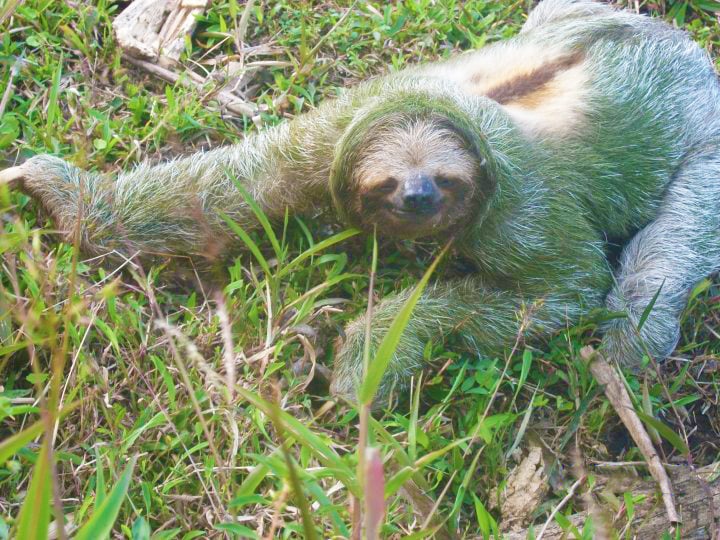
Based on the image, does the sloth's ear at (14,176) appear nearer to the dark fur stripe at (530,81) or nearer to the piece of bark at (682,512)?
the dark fur stripe at (530,81)

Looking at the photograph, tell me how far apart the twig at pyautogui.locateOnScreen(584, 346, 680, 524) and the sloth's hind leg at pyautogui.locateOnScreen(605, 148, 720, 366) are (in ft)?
0.72

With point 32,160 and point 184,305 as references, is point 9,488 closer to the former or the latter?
point 184,305

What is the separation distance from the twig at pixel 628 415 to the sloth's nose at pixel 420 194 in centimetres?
133

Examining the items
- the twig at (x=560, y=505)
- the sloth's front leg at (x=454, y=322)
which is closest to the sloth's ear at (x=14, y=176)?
the sloth's front leg at (x=454, y=322)

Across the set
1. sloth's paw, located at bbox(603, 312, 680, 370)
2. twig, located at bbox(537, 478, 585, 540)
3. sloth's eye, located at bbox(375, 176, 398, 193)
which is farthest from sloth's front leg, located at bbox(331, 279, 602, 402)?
twig, located at bbox(537, 478, 585, 540)

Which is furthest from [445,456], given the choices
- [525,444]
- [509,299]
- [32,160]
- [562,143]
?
[32,160]

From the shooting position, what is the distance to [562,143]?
5.32m

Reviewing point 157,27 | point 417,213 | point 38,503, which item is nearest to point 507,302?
point 417,213

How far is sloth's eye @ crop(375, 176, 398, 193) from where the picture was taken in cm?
460

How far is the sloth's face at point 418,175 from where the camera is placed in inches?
179

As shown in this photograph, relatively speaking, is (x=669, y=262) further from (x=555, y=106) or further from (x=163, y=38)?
(x=163, y=38)

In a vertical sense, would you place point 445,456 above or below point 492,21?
below

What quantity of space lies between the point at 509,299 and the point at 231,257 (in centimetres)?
176

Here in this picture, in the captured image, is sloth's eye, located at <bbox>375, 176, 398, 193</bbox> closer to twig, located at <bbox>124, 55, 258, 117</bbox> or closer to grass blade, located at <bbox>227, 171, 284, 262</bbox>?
grass blade, located at <bbox>227, 171, 284, 262</bbox>
